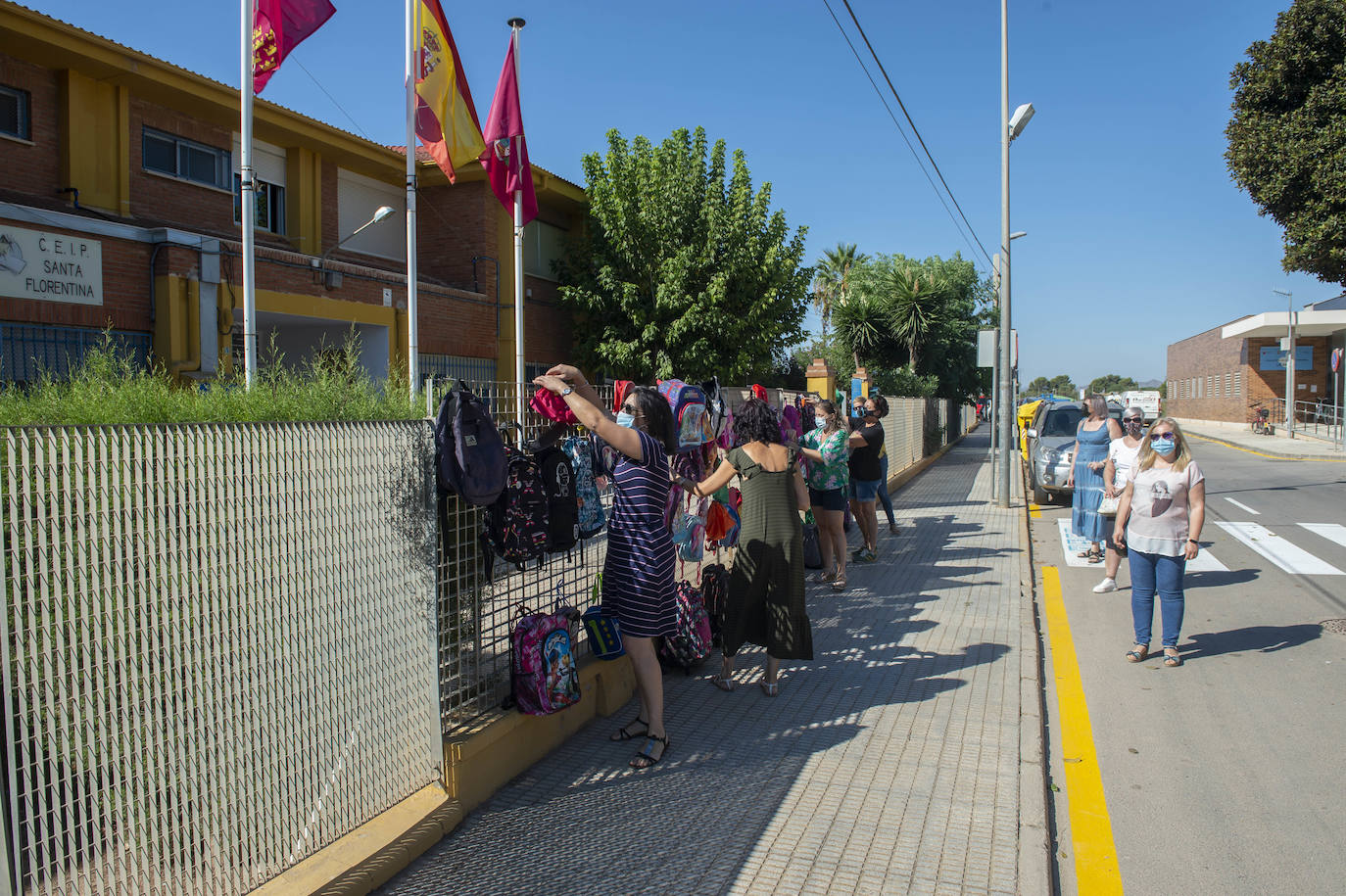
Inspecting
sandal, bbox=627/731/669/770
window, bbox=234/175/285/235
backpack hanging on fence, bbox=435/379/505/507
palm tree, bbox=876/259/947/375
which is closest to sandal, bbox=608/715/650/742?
sandal, bbox=627/731/669/770

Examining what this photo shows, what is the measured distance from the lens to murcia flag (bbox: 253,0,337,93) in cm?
998

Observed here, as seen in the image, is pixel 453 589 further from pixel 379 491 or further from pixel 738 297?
pixel 738 297

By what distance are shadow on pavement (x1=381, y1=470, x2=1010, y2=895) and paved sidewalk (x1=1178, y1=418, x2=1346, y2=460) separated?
999 inches

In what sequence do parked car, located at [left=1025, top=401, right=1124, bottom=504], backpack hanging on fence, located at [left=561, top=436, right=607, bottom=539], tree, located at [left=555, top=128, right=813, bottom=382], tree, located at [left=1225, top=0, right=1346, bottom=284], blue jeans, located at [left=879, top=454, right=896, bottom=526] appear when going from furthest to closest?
tree, located at [left=555, top=128, right=813, bottom=382] → parked car, located at [left=1025, top=401, right=1124, bottom=504] → tree, located at [left=1225, top=0, right=1346, bottom=284] → blue jeans, located at [left=879, top=454, right=896, bottom=526] → backpack hanging on fence, located at [left=561, top=436, right=607, bottom=539]

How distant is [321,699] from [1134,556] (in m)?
5.30

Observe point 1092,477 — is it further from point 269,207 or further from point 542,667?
point 269,207

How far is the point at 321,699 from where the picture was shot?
3123 millimetres

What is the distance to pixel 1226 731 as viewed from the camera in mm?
4852

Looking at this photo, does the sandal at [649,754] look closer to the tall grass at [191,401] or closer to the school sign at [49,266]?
the tall grass at [191,401]

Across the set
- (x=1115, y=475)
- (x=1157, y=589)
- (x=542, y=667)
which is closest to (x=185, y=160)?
(x=542, y=667)

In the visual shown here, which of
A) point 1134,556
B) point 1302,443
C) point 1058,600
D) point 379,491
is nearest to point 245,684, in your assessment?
point 379,491

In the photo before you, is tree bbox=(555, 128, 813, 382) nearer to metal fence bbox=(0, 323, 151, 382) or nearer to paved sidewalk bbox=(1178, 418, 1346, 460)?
metal fence bbox=(0, 323, 151, 382)

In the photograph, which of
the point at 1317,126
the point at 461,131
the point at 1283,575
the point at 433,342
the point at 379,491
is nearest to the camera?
the point at 379,491

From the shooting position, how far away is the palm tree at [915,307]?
29484 millimetres
